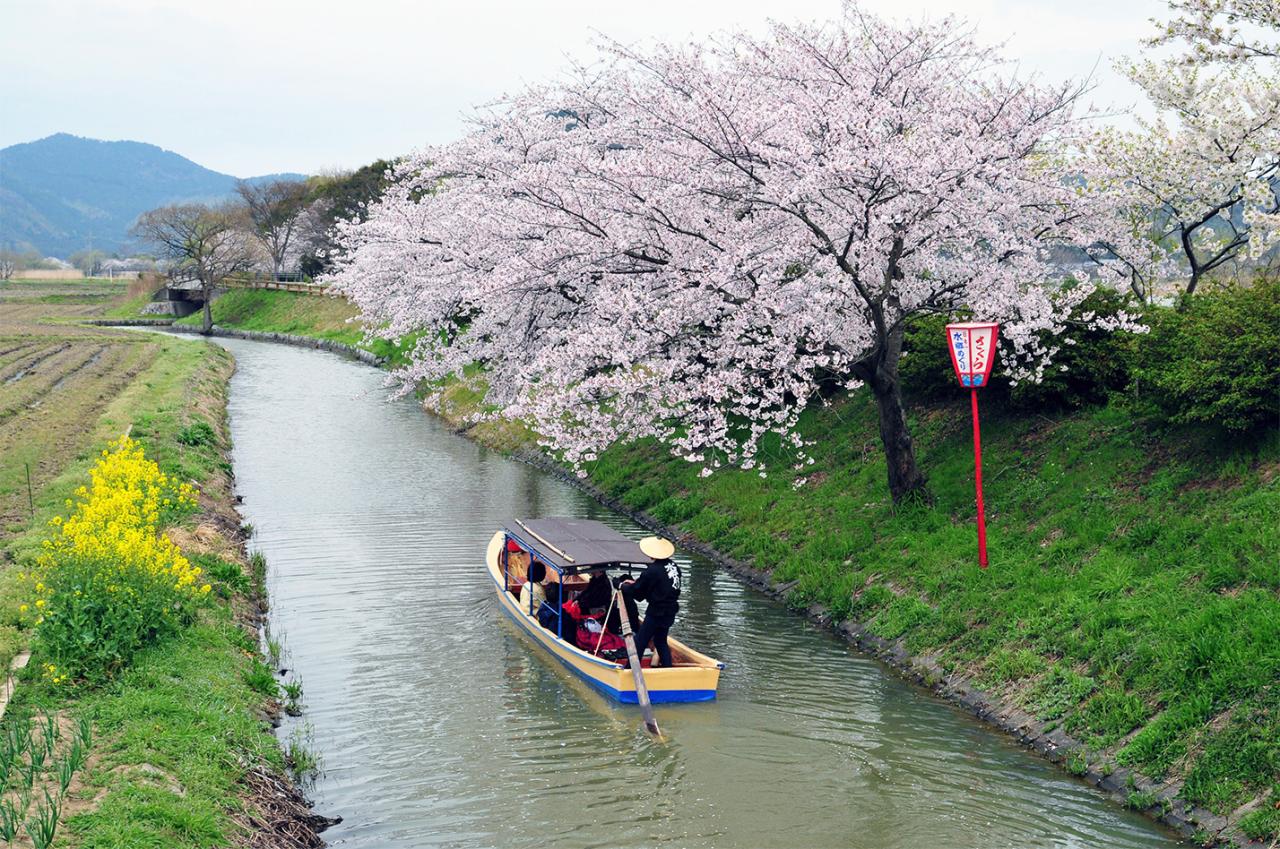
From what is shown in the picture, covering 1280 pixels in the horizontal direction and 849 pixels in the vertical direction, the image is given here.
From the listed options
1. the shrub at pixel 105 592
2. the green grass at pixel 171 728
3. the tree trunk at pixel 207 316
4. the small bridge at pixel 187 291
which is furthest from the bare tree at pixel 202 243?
the shrub at pixel 105 592

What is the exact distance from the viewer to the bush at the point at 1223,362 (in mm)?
14586

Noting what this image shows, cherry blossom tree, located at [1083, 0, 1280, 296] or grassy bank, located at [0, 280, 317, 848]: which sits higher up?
cherry blossom tree, located at [1083, 0, 1280, 296]

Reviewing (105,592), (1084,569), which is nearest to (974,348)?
(1084,569)

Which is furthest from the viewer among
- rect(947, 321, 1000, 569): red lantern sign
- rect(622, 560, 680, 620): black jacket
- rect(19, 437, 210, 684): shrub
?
rect(947, 321, 1000, 569): red lantern sign

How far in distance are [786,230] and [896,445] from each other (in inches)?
166

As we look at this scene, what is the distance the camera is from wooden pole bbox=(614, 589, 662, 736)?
13.2 metres

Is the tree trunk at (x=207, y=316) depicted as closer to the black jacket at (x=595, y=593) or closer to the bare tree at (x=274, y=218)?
the bare tree at (x=274, y=218)

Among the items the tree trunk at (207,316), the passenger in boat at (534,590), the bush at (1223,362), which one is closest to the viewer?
the bush at (1223,362)

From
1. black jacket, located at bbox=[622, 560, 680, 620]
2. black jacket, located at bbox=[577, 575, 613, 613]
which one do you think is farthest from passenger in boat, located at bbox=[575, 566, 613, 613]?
black jacket, located at bbox=[622, 560, 680, 620]

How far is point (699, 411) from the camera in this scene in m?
18.0

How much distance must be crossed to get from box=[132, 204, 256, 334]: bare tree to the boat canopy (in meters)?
71.7

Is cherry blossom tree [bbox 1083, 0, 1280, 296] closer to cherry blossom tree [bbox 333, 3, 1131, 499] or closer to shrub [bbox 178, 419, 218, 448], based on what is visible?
cherry blossom tree [bbox 333, 3, 1131, 499]

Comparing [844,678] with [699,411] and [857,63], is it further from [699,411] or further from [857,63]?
[857,63]

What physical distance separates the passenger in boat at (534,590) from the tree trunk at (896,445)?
20.8 ft
